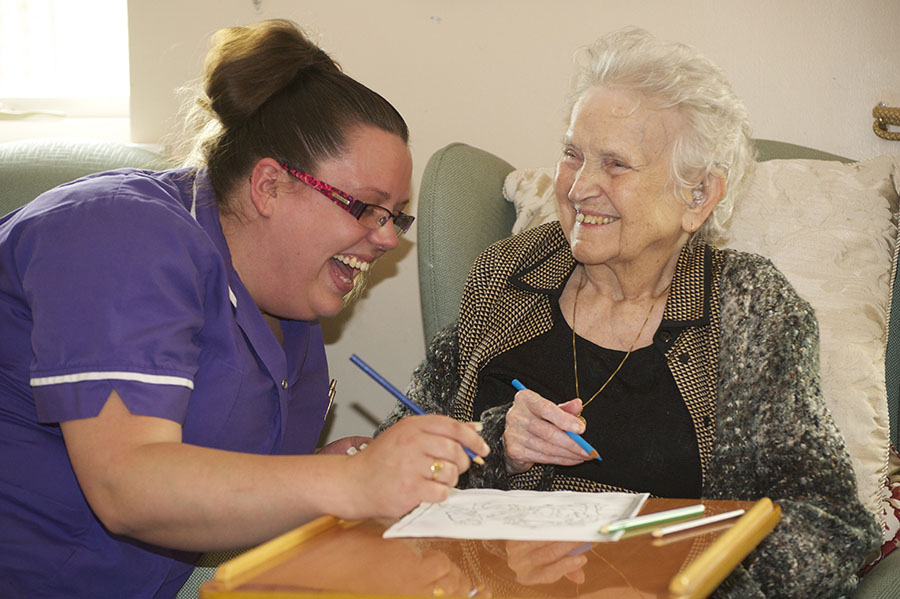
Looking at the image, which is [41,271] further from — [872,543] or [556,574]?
[872,543]

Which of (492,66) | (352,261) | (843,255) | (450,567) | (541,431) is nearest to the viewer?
(450,567)

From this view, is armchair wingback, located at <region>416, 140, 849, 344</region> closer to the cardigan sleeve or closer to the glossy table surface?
the cardigan sleeve

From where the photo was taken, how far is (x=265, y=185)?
137 centimetres

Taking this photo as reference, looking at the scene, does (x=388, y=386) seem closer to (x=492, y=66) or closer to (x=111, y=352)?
(x=111, y=352)

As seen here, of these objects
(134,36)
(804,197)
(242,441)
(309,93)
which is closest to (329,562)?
(242,441)

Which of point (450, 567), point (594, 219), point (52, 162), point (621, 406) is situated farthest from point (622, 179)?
point (52, 162)

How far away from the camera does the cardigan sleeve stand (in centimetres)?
126

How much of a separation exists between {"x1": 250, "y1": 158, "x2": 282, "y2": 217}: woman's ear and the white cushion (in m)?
0.71

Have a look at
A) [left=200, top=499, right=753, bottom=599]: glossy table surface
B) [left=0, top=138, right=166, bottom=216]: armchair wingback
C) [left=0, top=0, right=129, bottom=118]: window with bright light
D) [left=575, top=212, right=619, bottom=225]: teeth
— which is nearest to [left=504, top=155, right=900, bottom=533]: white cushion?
[left=575, top=212, right=619, bottom=225]: teeth

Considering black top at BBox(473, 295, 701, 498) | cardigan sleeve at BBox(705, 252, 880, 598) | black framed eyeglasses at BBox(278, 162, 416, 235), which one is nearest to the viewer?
cardigan sleeve at BBox(705, 252, 880, 598)

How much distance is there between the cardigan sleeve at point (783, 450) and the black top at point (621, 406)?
2.7 inches

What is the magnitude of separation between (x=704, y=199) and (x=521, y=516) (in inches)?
32.8

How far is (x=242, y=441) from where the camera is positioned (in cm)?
133

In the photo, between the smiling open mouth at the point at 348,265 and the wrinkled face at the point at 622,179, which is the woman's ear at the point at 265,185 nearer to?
the smiling open mouth at the point at 348,265
